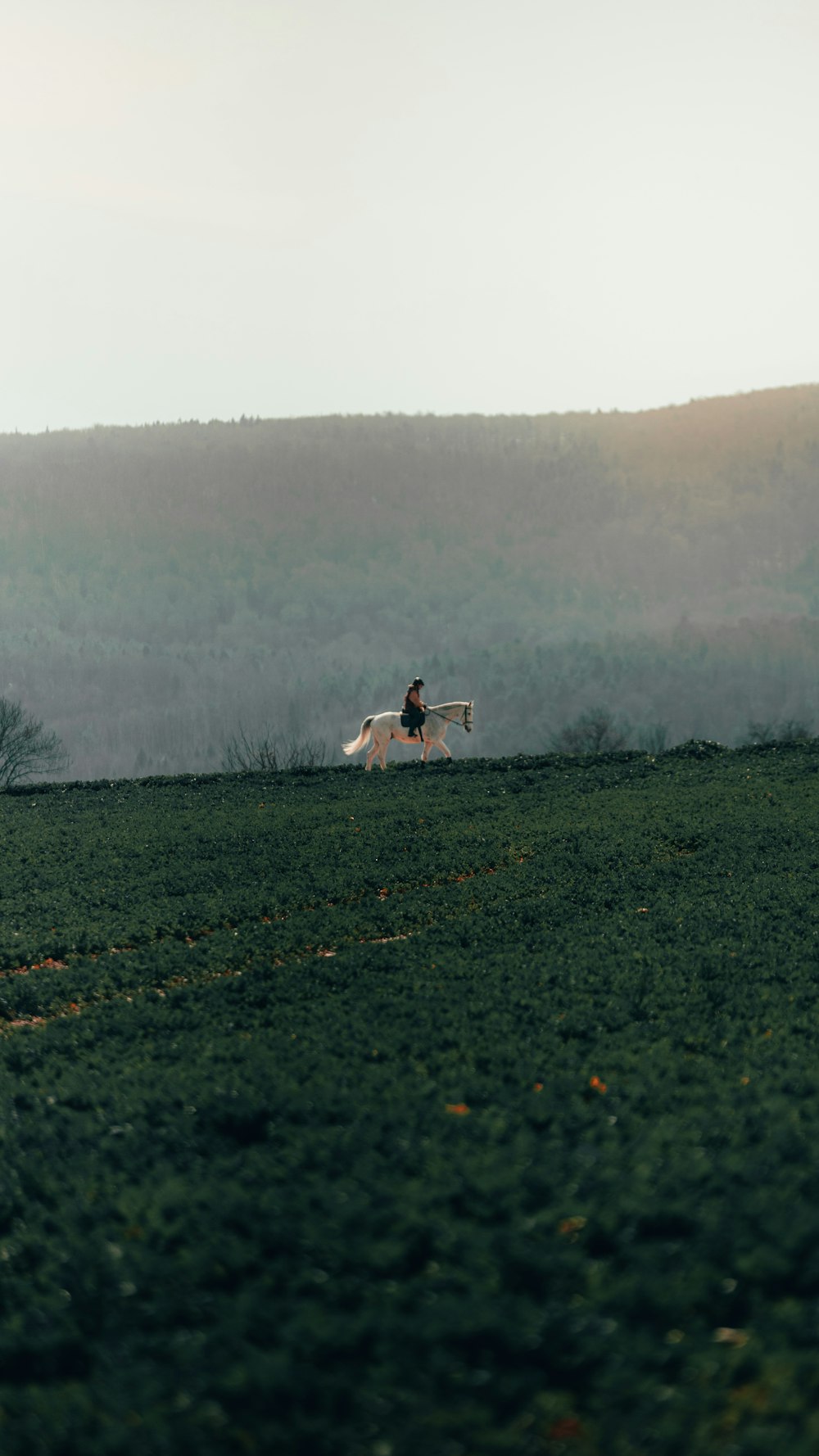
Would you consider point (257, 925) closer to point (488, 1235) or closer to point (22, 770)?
point (488, 1235)

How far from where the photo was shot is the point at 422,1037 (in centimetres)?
1047

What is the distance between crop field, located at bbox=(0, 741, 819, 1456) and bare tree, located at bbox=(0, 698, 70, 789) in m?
66.8

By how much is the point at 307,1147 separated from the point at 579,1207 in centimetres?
214

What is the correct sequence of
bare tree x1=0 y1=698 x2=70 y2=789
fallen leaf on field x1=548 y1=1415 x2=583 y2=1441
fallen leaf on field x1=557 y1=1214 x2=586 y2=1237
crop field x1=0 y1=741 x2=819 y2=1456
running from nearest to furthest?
fallen leaf on field x1=548 y1=1415 x2=583 y2=1441 → crop field x1=0 y1=741 x2=819 y2=1456 → fallen leaf on field x1=557 y1=1214 x2=586 y2=1237 → bare tree x1=0 y1=698 x2=70 y2=789

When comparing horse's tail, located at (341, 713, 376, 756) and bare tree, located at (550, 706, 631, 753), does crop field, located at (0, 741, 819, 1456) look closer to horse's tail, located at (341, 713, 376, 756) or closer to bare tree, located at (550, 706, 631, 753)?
horse's tail, located at (341, 713, 376, 756)

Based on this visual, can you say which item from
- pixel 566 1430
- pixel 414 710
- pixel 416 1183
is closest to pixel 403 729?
pixel 414 710

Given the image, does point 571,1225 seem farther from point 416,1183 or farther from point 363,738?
point 363,738

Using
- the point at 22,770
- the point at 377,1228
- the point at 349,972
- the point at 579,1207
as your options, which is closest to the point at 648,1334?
the point at 579,1207

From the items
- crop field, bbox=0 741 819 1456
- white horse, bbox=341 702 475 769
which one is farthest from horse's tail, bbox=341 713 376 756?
crop field, bbox=0 741 819 1456

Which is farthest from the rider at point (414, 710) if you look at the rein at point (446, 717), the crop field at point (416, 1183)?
the crop field at point (416, 1183)

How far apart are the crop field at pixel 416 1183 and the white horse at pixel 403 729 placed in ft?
69.1

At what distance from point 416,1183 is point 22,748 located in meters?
79.6

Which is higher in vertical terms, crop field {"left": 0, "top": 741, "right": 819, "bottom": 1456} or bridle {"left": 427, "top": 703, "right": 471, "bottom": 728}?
bridle {"left": 427, "top": 703, "right": 471, "bottom": 728}

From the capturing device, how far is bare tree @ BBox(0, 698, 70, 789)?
80.9 m
